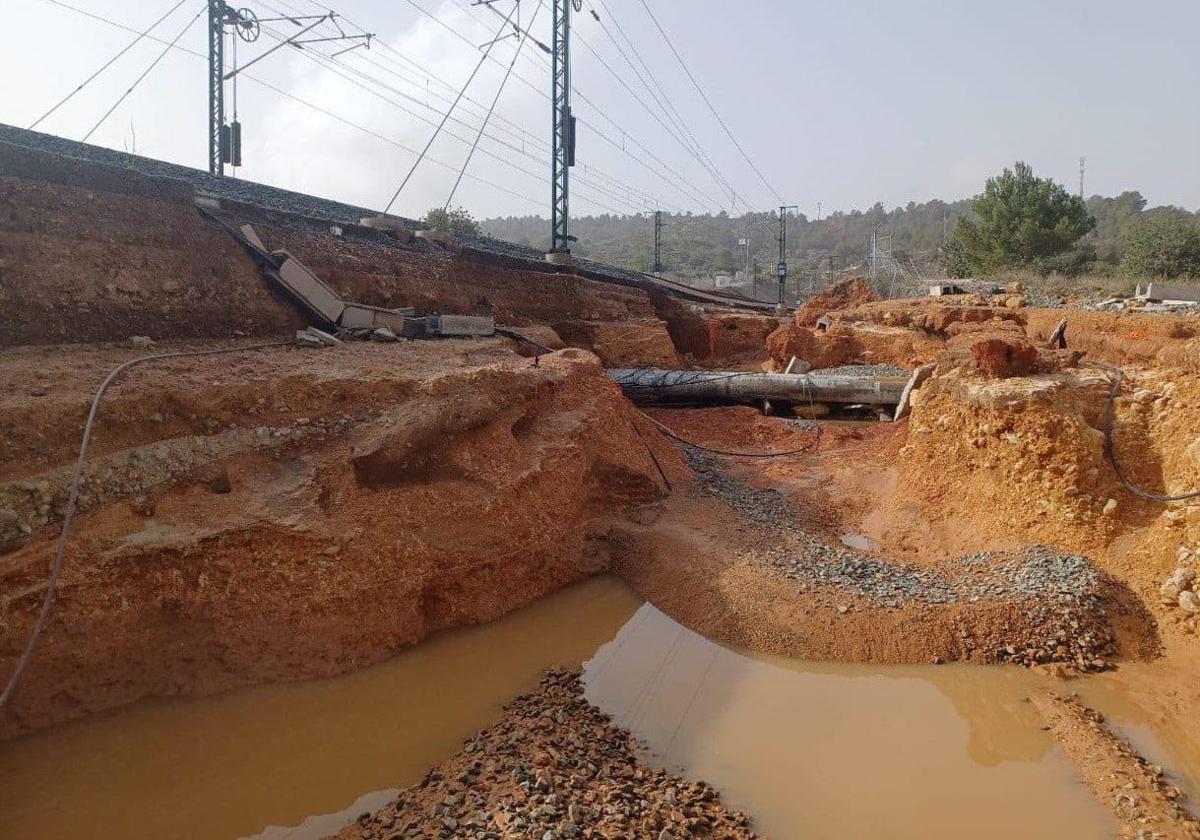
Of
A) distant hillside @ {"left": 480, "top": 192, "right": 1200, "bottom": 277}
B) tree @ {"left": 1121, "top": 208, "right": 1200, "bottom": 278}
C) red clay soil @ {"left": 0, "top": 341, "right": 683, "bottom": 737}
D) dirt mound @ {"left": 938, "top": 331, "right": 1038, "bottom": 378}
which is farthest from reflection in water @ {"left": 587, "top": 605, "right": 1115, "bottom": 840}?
distant hillside @ {"left": 480, "top": 192, "right": 1200, "bottom": 277}

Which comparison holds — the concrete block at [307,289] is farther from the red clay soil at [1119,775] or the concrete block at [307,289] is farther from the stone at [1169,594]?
the stone at [1169,594]

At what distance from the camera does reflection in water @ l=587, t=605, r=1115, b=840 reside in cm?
455

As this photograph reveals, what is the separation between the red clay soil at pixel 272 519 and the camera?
5254 millimetres

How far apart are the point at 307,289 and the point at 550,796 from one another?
8.14 metres

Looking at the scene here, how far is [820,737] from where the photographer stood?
5.39m

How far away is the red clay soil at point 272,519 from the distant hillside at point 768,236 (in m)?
47.5

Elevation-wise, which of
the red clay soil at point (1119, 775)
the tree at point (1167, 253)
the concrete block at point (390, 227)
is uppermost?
the tree at point (1167, 253)

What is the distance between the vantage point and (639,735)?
5.41 metres

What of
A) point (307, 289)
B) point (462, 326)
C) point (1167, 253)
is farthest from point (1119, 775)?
point (1167, 253)

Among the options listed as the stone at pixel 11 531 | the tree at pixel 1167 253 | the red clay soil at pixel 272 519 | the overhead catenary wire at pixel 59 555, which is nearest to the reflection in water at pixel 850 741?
the red clay soil at pixel 272 519

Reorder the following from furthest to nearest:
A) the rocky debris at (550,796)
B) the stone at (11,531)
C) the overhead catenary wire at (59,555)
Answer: the stone at (11,531) < the overhead catenary wire at (59,555) < the rocky debris at (550,796)

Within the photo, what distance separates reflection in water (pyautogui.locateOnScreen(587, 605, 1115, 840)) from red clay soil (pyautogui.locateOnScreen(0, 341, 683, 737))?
177 centimetres

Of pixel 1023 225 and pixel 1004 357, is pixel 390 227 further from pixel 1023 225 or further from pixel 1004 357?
pixel 1023 225

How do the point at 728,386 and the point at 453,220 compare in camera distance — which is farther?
the point at 453,220
